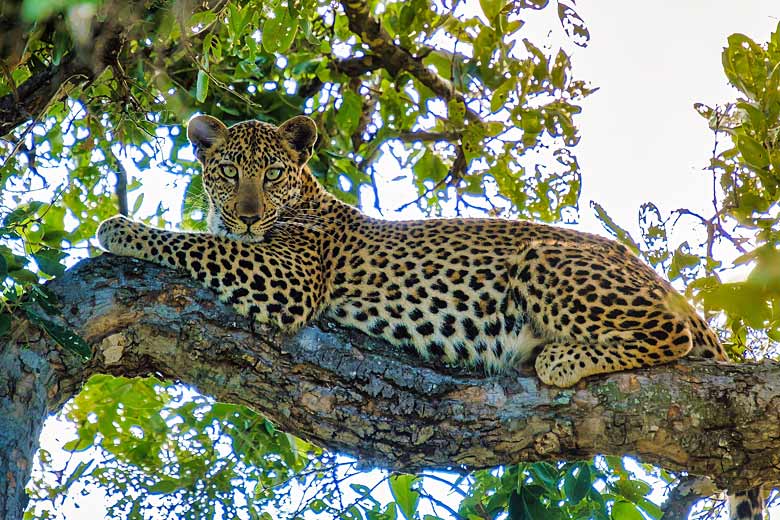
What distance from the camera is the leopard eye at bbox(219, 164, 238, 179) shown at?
7.67 metres

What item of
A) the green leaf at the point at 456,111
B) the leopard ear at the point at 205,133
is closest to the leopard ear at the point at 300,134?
the leopard ear at the point at 205,133

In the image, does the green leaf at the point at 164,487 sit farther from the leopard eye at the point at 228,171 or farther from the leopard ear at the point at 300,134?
the leopard ear at the point at 300,134

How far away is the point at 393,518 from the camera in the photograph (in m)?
6.70

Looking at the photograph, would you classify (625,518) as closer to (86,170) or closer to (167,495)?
(167,495)

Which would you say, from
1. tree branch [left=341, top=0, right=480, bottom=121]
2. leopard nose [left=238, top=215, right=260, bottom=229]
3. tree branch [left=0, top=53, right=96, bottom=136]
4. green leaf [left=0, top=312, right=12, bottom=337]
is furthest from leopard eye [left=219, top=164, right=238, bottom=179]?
green leaf [left=0, top=312, right=12, bottom=337]

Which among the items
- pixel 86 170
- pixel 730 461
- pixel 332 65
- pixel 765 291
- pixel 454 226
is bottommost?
pixel 765 291

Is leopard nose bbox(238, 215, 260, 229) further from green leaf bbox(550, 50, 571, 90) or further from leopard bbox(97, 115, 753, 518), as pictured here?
green leaf bbox(550, 50, 571, 90)

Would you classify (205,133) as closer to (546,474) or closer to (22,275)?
(22,275)

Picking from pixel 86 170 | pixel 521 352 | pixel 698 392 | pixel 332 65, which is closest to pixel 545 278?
pixel 521 352

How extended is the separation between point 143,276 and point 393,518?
2.41 metres

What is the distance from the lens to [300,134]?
7.92 meters

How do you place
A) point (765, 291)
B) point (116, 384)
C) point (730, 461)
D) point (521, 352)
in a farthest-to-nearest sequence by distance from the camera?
point (116, 384) → point (521, 352) → point (730, 461) → point (765, 291)

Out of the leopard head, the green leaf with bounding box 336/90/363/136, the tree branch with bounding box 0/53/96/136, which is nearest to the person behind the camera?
the tree branch with bounding box 0/53/96/136

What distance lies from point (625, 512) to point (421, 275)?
2.08 m
